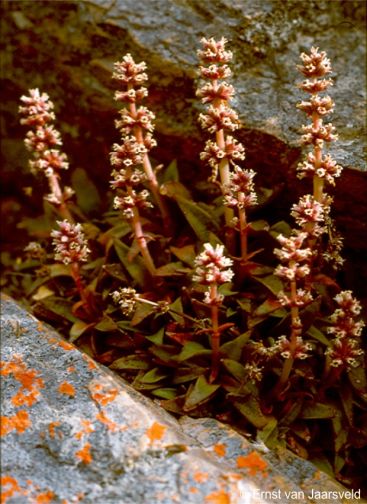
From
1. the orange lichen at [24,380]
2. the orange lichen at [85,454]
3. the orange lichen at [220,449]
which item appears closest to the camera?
the orange lichen at [85,454]

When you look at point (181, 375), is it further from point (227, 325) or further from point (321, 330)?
point (321, 330)

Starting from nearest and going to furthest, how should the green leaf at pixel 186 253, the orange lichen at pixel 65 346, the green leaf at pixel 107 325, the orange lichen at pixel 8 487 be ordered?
the orange lichen at pixel 8 487
the orange lichen at pixel 65 346
the green leaf at pixel 107 325
the green leaf at pixel 186 253

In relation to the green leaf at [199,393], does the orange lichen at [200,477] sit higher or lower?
higher

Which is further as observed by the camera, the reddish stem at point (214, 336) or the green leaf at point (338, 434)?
the green leaf at point (338, 434)

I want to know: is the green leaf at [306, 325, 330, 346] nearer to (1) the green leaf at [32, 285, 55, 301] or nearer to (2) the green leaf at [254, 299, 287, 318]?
(2) the green leaf at [254, 299, 287, 318]

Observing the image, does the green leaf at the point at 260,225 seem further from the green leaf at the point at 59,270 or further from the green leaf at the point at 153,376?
the green leaf at the point at 59,270

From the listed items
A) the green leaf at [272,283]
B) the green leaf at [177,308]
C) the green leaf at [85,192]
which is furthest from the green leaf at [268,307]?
the green leaf at [85,192]

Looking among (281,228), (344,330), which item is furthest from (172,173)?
(344,330)
